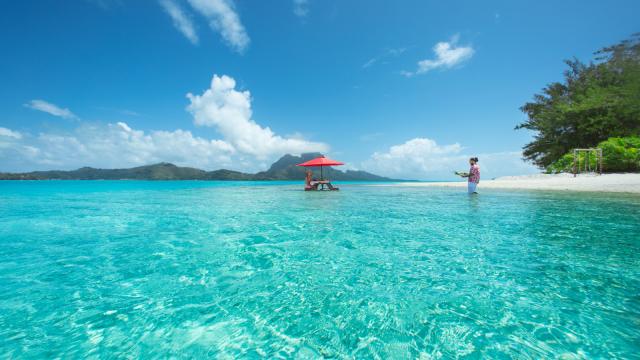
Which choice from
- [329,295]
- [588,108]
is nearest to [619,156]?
[588,108]

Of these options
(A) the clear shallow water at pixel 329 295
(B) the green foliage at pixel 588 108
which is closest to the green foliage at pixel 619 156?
(B) the green foliage at pixel 588 108

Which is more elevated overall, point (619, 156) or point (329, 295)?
point (619, 156)

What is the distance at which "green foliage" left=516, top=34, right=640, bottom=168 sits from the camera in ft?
94.2

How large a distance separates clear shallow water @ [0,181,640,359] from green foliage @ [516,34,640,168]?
107 ft

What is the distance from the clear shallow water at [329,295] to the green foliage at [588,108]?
32.7 meters

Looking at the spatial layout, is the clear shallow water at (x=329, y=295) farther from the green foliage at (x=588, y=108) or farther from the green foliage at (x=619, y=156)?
the green foliage at (x=588, y=108)

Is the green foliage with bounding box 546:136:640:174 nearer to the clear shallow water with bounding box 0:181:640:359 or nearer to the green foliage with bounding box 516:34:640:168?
the green foliage with bounding box 516:34:640:168

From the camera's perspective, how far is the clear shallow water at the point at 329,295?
2.75 metres

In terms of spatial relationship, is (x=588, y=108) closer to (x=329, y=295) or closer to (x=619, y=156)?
(x=619, y=156)

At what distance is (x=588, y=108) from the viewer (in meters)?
29.0

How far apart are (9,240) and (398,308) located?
1116 centimetres

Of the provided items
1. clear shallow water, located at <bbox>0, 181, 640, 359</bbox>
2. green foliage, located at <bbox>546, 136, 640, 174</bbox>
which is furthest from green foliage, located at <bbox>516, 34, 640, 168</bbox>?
clear shallow water, located at <bbox>0, 181, 640, 359</bbox>

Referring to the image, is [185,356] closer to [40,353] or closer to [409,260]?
[40,353]

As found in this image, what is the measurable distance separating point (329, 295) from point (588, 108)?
39.9m
